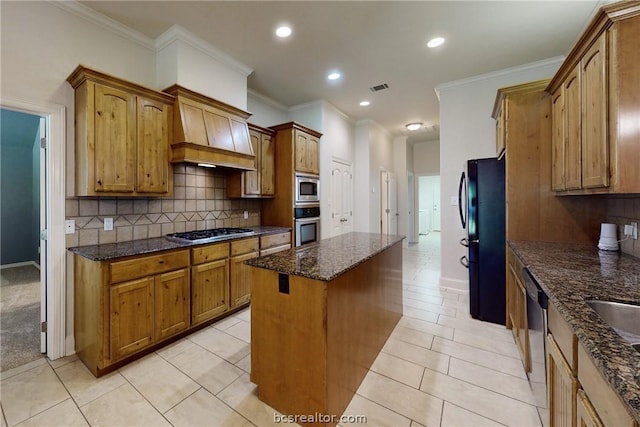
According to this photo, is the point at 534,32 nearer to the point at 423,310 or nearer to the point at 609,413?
the point at 423,310

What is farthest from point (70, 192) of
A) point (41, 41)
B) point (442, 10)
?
point (442, 10)

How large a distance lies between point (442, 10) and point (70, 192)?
12.0 ft

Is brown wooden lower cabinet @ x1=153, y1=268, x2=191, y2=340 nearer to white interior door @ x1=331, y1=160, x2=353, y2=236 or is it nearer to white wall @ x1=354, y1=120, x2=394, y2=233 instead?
white interior door @ x1=331, y1=160, x2=353, y2=236

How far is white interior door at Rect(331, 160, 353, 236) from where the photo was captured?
4.84 m

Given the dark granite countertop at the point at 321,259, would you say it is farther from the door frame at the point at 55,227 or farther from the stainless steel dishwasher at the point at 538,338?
the door frame at the point at 55,227

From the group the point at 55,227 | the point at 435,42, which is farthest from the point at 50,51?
the point at 435,42

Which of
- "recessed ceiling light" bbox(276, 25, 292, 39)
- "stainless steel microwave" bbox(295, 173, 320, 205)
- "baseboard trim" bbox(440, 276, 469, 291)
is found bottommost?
"baseboard trim" bbox(440, 276, 469, 291)

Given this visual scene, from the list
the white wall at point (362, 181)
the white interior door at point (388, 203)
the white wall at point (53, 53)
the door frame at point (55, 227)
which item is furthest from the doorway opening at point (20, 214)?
the white interior door at point (388, 203)

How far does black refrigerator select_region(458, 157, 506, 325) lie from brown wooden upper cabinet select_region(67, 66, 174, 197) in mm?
3270

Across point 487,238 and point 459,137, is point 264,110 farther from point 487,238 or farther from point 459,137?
point 487,238

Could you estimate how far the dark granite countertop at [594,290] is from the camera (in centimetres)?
67

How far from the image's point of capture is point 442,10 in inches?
94.0

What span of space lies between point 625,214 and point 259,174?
366 cm

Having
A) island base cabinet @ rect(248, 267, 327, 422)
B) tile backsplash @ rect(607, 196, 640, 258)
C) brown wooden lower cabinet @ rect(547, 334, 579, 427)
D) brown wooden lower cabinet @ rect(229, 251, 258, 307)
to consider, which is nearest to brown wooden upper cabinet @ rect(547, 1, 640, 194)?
tile backsplash @ rect(607, 196, 640, 258)
